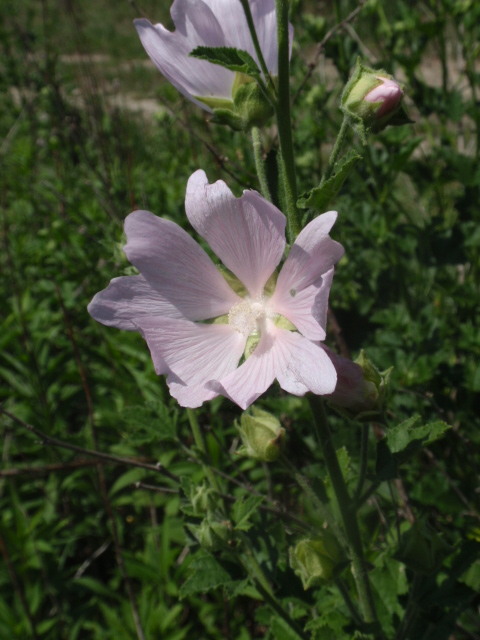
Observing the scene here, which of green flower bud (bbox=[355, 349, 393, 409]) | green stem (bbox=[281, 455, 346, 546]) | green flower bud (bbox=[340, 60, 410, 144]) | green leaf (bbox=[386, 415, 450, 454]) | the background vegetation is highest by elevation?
green flower bud (bbox=[340, 60, 410, 144])

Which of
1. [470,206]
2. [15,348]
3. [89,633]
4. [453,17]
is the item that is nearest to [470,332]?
[470,206]

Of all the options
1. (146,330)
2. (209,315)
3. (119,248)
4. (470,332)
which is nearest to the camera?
(146,330)

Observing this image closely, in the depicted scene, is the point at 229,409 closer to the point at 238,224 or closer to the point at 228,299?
the point at 228,299

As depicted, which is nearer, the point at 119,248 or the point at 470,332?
the point at 119,248

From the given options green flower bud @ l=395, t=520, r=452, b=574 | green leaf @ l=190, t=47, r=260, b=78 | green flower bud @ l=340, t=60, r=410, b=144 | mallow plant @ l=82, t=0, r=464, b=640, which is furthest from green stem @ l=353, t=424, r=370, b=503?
green leaf @ l=190, t=47, r=260, b=78

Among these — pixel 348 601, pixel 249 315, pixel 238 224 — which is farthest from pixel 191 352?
pixel 348 601

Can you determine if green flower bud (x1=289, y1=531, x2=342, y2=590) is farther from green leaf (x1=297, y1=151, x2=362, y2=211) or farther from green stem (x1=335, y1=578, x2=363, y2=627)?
green leaf (x1=297, y1=151, x2=362, y2=211)

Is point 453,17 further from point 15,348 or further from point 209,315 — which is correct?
point 15,348
